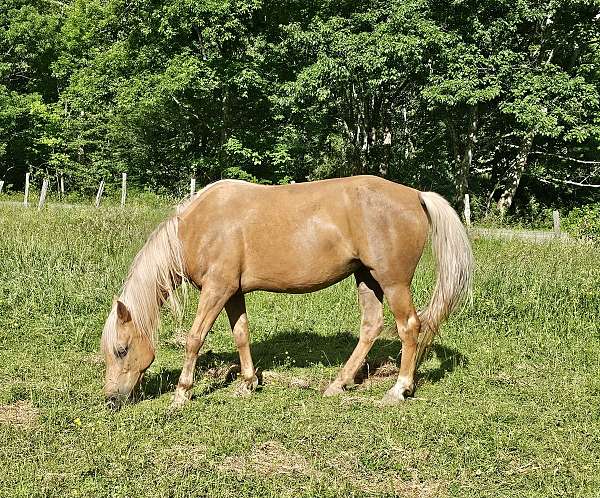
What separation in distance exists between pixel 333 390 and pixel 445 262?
148 centimetres

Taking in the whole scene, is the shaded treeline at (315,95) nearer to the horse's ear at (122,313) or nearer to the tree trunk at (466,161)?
the tree trunk at (466,161)

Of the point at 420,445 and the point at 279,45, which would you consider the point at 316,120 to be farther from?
the point at 420,445

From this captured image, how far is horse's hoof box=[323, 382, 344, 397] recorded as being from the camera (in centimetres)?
534

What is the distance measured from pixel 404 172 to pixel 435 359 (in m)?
19.0

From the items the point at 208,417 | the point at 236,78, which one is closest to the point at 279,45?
the point at 236,78

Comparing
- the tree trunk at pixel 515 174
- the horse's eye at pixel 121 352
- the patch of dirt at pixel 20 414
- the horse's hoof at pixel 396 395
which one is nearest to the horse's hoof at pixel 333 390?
the horse's hoof at pixel 396 395

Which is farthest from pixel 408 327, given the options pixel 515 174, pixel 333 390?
pixel 515 174

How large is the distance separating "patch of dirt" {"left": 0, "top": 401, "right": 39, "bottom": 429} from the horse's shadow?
2.97 feet

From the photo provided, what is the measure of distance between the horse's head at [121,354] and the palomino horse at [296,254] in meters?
0.01

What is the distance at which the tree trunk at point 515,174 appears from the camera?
67.9 ft

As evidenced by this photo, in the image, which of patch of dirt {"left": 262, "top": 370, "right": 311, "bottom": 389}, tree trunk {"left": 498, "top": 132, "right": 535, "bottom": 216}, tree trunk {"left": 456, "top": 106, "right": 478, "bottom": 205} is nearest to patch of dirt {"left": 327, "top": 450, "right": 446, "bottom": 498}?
patch of dirt {"left": 262, "top": 370, "right": 311, "bottom": 389}

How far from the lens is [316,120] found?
73.1 ft

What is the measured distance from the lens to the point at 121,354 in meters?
5.01

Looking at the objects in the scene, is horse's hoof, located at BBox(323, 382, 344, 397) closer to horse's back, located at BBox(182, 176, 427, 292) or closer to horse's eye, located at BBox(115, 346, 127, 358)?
horse's back, located at BBox(182, 176, 427, 292)
